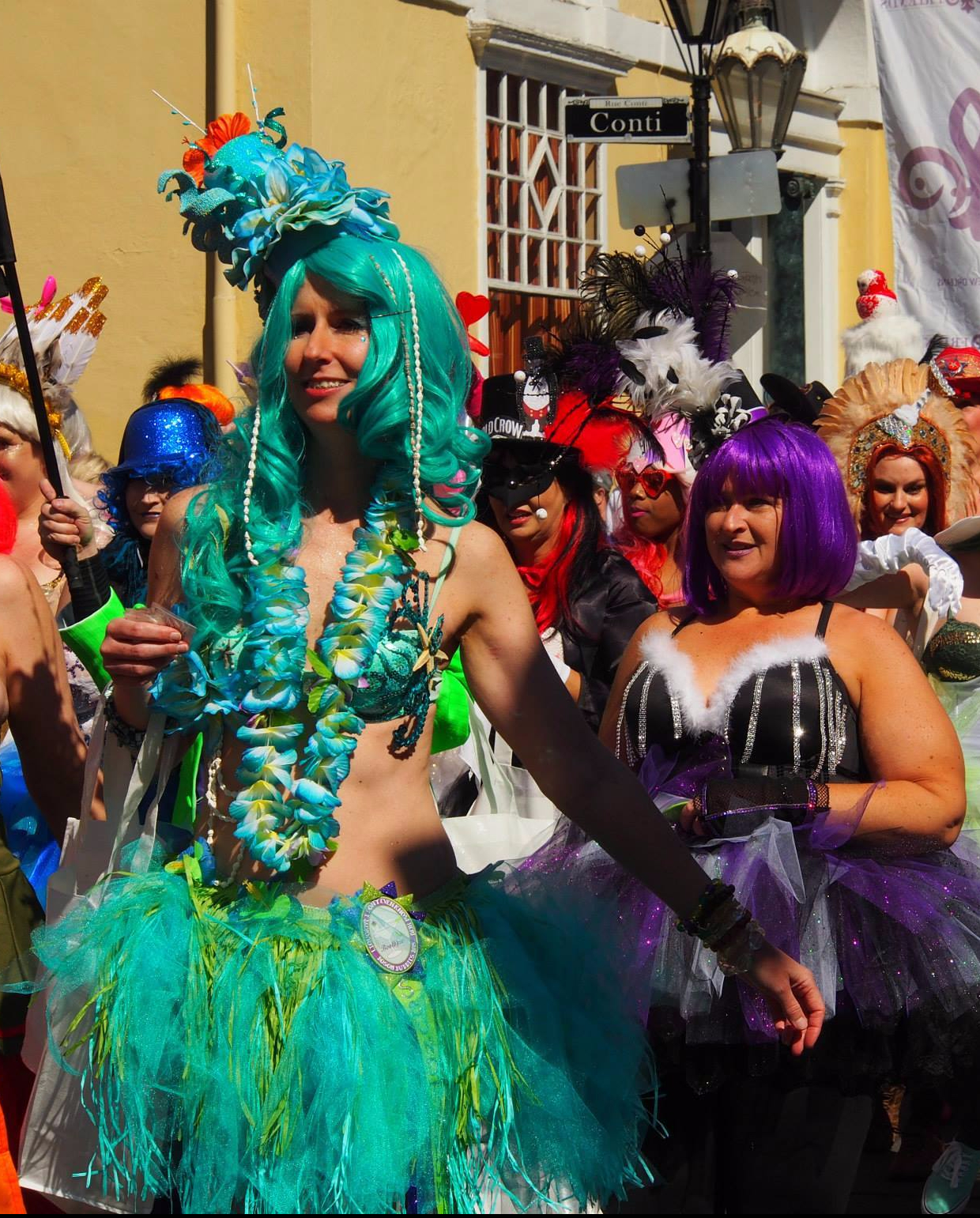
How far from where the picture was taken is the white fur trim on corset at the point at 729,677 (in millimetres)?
3748

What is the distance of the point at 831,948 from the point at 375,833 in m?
1.15

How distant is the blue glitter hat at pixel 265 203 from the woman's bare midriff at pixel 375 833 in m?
0.86

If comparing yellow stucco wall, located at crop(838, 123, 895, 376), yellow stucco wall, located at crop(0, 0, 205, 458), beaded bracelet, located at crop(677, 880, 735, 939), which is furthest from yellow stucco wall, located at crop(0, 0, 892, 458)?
yellow stucco wall, located at crop(838, 123, 895, 376)

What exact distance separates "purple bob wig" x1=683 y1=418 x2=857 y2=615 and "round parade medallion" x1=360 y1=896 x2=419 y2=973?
157 centimetres

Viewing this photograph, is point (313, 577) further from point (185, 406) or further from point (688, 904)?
point (185, 406)

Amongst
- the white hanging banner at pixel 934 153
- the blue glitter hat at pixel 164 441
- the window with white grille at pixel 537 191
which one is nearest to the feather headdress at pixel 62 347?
the blue glitter hat at pixel 164 441

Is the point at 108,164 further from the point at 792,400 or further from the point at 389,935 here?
the point at 389,935

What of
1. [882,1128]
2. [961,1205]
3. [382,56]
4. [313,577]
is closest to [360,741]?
[313,577]

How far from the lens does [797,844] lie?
3.54 meters

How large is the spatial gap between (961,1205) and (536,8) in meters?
8.35

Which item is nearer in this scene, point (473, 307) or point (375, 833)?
point (375, 833)

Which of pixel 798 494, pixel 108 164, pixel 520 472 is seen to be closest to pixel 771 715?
pixel 798 494

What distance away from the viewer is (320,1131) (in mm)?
2521

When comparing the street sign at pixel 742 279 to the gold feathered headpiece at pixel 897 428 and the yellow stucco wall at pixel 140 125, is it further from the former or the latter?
the yellow stucco wall at pixel 140 125
